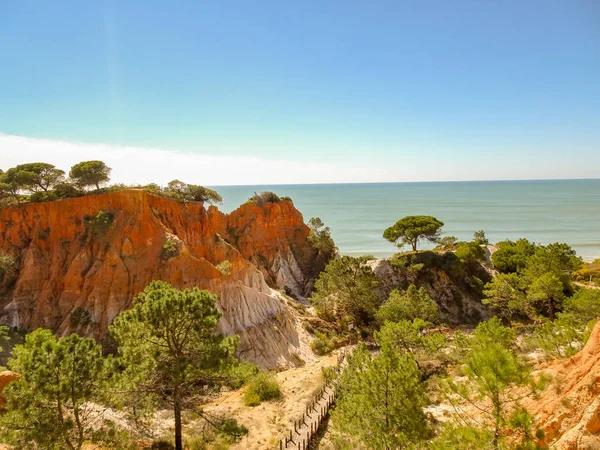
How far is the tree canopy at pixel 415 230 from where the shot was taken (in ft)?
162

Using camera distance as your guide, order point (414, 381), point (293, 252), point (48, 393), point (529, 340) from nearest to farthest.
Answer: point (48, 393) → point (414, 381) → point (529, 340) → point (293, 252)

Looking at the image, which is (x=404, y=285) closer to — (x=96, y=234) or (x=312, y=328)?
(x=312, y=328)

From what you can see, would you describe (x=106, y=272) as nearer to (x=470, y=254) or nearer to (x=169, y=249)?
(x=169, y=249)

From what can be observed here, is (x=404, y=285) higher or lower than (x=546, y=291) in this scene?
lower

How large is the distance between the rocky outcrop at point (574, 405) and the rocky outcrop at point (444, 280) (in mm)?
30295

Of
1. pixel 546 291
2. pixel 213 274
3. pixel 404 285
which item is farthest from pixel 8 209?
pixel 546 291

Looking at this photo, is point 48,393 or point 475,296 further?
point 475,296

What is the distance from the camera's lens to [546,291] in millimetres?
30953

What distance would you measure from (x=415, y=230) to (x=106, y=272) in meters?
39.8

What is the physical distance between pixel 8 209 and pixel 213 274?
20.6 meters

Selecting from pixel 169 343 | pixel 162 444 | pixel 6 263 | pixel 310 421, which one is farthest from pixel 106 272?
pixel 310 421

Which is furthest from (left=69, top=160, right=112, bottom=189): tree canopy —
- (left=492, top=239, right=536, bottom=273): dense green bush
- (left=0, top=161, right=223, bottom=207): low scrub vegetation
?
(left=492, top=239, right=536, bottom=273): dense green bush

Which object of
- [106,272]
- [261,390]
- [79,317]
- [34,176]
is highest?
[34,176]

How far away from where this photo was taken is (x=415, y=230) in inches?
1943
